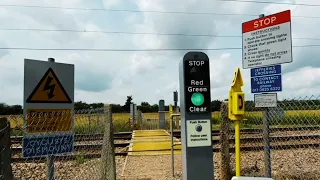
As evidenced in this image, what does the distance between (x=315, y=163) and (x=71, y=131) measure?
7.09 m

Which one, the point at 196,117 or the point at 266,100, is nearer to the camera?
the point at 196,117

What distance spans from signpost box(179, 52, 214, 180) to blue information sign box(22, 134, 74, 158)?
4.73 feet

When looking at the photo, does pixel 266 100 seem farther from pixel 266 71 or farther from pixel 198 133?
pixel 198 133

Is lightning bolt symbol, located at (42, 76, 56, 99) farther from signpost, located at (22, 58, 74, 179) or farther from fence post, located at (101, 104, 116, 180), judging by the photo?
fence post, located at (101, 104, 116, 180)

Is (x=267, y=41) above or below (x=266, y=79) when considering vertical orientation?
above

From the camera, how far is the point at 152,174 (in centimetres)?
780

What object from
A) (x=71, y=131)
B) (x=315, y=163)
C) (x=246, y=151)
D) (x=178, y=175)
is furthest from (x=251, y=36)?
(x=246, y=151)

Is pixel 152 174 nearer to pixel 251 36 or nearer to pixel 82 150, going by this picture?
pixel 82 150

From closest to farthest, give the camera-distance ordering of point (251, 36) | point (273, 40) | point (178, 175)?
point (273, 40) < point (251, 36) < point (178, 175)

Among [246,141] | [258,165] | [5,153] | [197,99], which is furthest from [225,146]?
[246,141]

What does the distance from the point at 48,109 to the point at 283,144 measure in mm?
8254

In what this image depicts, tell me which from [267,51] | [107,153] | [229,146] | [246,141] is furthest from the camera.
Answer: [246,141]

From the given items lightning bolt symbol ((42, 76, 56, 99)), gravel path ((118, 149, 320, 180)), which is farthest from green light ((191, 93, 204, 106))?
gravel path ((118, 149, 320, 180))

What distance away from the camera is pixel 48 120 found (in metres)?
3.40
